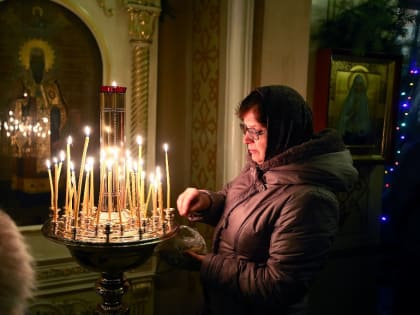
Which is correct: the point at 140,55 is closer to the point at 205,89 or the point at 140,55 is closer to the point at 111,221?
the point at 205,89

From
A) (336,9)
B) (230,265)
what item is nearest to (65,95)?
(230,265)

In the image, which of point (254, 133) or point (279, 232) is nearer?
point (279, 232)

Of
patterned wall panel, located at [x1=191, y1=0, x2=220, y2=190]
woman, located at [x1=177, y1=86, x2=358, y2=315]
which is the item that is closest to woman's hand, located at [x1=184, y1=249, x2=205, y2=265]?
woman, located at [x1=177, y1=86, x2=358, y2=315]

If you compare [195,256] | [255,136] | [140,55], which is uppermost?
[140,55]

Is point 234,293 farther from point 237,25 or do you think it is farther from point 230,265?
point 237,25

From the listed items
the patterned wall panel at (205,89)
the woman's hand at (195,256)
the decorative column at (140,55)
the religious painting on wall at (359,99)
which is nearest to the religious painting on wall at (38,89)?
the decorative column at (140,55)

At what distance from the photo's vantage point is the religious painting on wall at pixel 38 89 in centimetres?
201

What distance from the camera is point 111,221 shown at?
4.11 feet

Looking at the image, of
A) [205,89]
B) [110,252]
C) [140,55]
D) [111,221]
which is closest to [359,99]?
[205,89]

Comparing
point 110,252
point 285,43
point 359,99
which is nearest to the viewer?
point 110,252

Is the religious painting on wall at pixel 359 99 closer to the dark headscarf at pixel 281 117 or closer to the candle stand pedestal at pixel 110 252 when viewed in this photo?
the dark headscarf at pixel 281 117

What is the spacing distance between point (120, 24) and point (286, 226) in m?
1.43

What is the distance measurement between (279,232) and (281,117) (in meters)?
0.35

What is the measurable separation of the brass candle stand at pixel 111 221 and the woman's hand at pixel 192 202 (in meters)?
0.19
